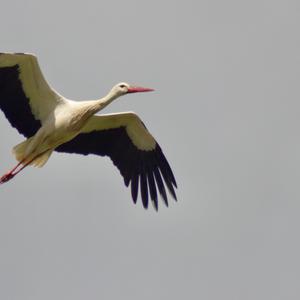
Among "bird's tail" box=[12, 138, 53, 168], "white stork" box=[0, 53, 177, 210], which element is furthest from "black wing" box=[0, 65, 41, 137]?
"bird's tail" box=[12, 138, 53, 168]

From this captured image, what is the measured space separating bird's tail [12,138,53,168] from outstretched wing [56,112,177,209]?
83 cm

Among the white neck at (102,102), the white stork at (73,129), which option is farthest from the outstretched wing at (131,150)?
the white neck at (102,102)

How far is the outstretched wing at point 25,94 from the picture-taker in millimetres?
16328

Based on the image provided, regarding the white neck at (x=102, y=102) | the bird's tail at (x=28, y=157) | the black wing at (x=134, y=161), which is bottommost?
the black wing at (x=134, y=161)

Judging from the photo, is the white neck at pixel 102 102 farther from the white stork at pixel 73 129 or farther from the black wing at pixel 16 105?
the black wing at pixel 16 105

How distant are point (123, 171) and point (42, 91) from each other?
2005 millimetres

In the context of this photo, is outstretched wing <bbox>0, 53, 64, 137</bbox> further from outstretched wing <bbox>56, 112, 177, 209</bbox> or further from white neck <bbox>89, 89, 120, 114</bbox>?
outstretched wing <bbox>56, 112, 177, 209</bbox>

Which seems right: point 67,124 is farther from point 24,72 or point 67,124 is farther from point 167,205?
point 167,205

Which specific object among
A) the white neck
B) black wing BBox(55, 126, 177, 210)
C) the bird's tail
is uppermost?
the white neck

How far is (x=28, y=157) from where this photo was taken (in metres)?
16.9

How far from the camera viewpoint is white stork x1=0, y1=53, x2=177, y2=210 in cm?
1658

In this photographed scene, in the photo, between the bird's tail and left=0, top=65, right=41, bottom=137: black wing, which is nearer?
left=0, top=65, right=41, bottom=137: black wing

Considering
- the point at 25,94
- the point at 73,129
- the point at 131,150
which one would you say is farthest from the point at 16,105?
the point at 131,150

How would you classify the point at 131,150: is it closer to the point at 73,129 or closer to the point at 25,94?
the point at 73,129
